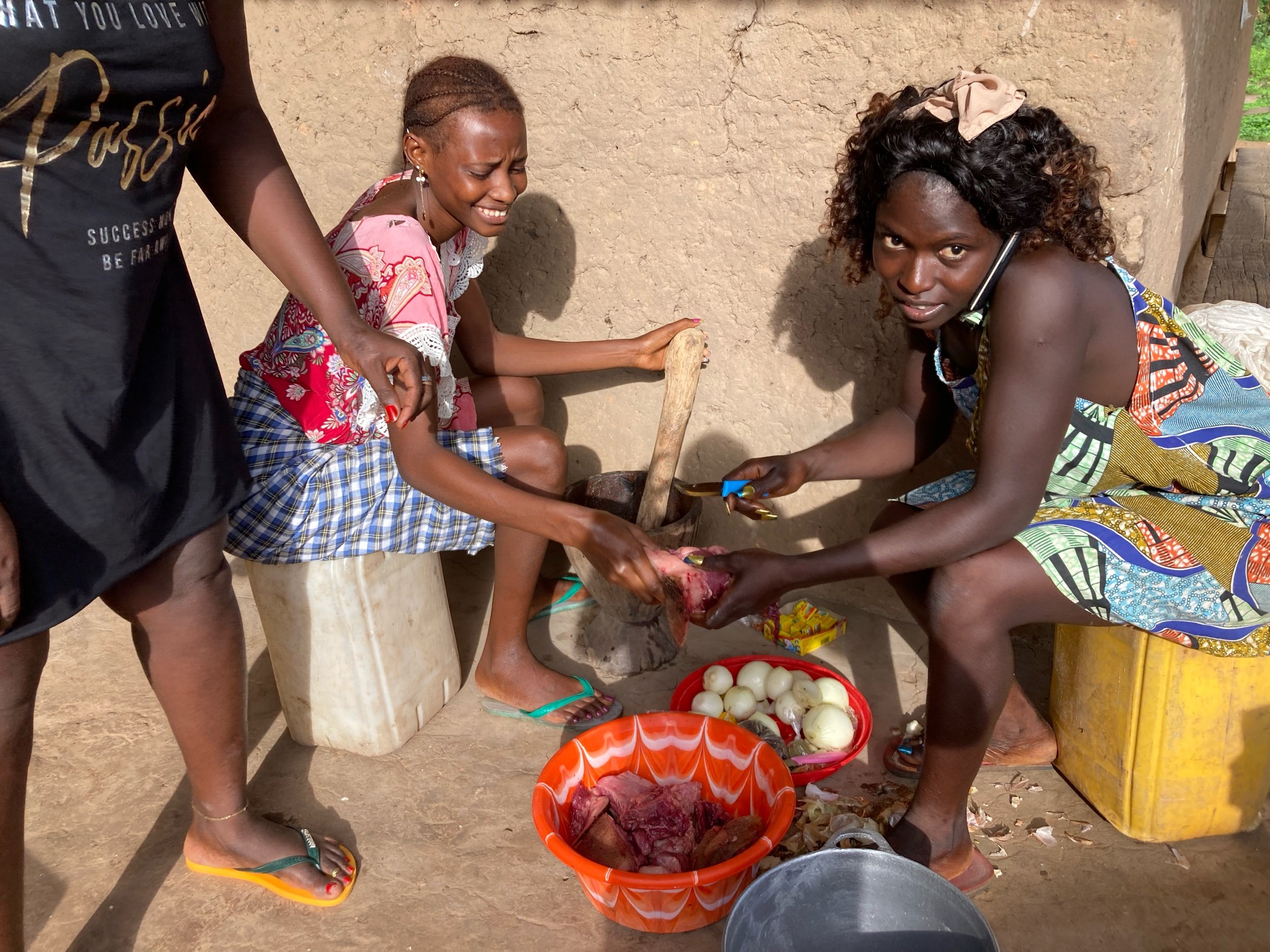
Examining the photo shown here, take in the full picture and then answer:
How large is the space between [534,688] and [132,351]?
1.37 metres

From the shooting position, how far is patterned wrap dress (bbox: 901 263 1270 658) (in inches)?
72.7

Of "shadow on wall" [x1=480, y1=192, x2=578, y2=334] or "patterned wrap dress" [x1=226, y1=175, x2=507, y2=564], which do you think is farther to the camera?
"shadow on wall" [x1=480, y1=192, x2=578, y2=334]

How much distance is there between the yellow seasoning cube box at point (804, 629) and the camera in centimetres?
279

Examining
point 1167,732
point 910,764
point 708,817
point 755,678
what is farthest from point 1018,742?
point 708,817

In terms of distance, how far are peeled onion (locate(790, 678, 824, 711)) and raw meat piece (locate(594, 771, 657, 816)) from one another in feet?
1.61

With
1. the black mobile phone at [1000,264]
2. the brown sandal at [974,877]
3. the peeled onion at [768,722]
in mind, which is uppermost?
the black mobile phone at [1000,264]

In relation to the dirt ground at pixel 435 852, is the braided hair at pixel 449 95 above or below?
above

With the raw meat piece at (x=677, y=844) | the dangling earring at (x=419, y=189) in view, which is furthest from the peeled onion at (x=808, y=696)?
the dangling earring at (x=419, y=189)

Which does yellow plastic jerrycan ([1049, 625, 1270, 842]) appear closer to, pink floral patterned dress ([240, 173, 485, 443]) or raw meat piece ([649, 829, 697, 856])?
raw meat piece ([649, 829, 697, 856])

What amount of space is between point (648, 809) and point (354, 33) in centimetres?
242

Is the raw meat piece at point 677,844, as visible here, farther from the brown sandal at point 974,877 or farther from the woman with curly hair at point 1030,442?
the brown sandal at point 974,877

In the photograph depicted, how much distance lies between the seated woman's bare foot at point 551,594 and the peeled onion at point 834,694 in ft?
2.79

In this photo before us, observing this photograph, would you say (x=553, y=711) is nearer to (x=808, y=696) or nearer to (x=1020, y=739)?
(x=808, y=696)

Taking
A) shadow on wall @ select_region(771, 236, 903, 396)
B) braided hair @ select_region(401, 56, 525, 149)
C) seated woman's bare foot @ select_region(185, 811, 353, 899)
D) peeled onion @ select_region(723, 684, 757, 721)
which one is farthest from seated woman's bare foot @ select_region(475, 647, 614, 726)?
braided hair @ select_region(401, 56, 525, 149)
